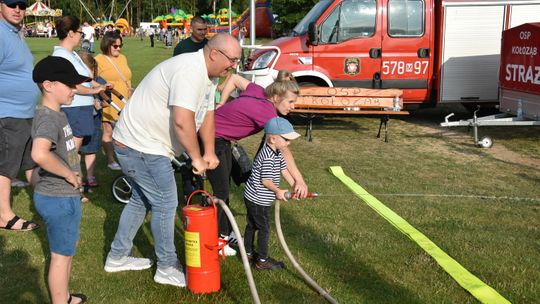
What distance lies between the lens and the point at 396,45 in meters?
11.0

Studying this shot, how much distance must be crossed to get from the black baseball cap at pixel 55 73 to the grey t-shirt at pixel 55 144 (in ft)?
0.60

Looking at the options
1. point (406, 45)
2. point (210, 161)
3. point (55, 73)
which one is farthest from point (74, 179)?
point (406, 45)

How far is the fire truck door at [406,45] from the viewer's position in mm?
11023

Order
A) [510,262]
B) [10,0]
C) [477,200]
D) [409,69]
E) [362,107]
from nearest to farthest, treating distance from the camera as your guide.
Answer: [510,262] → [10,0] → [477,200] → [362,107] → [409,69]

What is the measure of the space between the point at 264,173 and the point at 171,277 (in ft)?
3.39

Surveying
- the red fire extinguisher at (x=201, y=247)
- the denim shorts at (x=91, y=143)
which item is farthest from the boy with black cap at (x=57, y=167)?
the denim shorts at (x=91, y=143)

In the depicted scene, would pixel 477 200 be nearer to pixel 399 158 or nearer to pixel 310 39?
pixel 399 158

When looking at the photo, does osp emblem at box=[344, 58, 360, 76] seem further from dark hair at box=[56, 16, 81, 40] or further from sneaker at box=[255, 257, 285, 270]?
sneaker at box=[255, 257, 285, 270]

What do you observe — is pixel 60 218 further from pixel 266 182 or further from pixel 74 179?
pixel 266 182

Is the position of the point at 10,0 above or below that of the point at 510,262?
above

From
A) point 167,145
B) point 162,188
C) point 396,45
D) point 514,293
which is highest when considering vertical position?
point 396,45

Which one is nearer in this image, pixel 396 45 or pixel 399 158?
pixel 399 158

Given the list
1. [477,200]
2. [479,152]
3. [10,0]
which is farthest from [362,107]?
[10,0]

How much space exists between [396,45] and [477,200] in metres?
5.26
